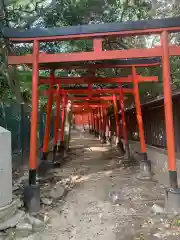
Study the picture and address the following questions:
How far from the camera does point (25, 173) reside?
31.0 ft

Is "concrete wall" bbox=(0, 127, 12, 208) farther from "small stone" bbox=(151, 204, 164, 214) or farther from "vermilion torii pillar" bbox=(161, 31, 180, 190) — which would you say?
"vermilion torii pillar" bbox=(161, 31, 180, 190)

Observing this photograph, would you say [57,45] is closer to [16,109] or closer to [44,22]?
[44,22]

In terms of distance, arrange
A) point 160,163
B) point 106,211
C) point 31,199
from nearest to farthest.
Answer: point 106,211 → point 31,199 → point 160,163

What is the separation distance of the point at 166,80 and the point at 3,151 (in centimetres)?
352

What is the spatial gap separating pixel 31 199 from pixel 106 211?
1.53 metres

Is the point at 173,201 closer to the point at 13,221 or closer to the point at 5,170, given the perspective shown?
the point at 13,221

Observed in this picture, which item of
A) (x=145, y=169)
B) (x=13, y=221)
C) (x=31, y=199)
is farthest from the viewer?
(x=145, y=169)

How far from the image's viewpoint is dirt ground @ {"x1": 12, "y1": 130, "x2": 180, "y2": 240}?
4.96 meters

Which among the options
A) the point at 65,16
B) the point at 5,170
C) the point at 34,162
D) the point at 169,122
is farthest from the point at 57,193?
the point at 65,16

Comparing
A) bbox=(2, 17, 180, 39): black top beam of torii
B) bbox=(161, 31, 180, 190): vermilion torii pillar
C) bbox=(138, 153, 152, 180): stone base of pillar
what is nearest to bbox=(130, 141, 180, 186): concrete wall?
bbox=(138, 153, 152, 180): stone base of pillar

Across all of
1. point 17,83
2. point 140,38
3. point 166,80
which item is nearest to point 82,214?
point 166,80

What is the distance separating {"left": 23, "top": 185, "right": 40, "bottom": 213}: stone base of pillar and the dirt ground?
0.20 meters

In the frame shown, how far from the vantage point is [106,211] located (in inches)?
239

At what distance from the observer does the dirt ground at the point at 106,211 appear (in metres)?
4.96
